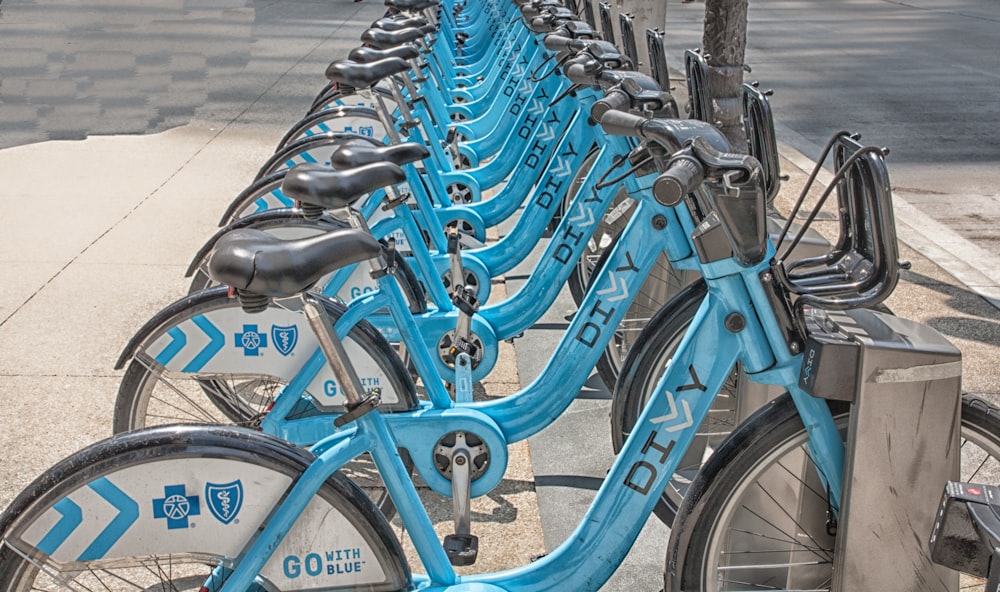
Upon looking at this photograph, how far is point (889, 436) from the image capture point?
227 centimetres

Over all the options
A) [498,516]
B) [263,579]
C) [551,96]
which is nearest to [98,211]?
[551,96]

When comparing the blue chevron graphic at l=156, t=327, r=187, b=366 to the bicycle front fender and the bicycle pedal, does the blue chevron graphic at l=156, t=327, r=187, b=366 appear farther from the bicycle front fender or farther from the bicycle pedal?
the bicycle front fender

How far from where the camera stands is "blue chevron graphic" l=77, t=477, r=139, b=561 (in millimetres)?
2264

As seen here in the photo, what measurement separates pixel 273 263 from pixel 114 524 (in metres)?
0.68

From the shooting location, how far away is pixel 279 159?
464 centimetres

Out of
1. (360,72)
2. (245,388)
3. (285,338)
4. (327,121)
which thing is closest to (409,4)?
(327,121)

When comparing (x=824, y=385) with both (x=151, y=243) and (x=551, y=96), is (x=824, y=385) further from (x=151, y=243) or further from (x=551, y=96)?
(x=151, y=243)

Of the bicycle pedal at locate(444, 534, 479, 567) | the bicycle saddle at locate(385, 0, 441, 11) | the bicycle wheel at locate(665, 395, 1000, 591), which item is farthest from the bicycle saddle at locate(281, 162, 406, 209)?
the bicycle saddle at locate(385, 0, 441, 11)

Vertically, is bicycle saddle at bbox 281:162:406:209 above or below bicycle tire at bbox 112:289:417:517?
above

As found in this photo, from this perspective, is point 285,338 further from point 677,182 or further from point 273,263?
point 677,182

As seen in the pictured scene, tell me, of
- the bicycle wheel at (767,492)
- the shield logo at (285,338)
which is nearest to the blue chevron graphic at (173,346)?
the shield logo at (285,338)

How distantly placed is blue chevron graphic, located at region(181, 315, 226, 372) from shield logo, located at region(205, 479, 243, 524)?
3.26 feet

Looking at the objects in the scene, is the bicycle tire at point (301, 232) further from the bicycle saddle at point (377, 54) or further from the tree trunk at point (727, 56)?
the tree trunk at point (727, 56)

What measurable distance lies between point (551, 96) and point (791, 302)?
10.8 feet
